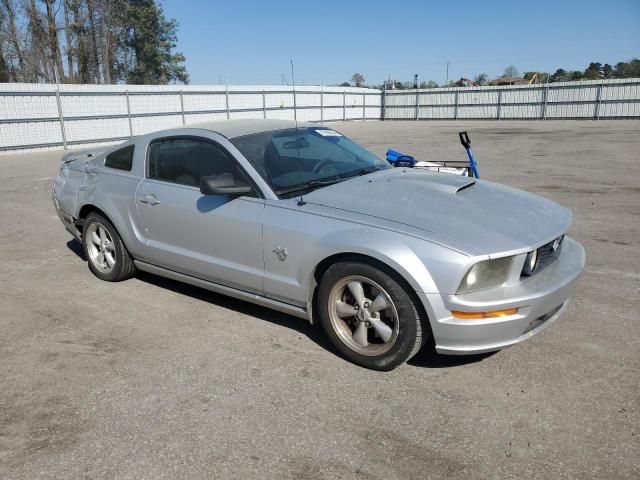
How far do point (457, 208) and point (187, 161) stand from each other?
217 cm

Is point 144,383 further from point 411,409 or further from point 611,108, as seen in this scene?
point 611,108

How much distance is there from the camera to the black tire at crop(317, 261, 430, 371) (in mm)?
2934

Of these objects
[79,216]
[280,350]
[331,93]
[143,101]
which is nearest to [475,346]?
[280,350]

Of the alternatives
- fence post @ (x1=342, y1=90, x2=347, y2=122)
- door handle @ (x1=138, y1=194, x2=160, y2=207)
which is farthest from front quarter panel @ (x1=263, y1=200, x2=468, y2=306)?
fence post @ (x1=342, y1=90, x2=347, y2=122)

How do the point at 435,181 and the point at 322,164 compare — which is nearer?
the point at 435,181

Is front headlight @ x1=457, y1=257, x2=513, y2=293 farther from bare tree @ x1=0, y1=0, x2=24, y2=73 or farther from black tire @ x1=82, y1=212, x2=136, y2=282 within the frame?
bare tree @ x1=0, y1=0, x2=24, y2=73

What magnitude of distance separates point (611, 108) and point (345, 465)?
34.6 metres

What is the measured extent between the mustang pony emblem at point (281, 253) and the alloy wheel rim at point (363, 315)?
41 cm

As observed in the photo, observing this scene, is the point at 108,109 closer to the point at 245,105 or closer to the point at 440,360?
the point at 245,105

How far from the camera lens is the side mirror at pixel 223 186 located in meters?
3.46

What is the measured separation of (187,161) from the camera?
13.5ft

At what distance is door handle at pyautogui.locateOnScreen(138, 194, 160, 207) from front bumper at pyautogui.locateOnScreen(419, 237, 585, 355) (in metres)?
2.42

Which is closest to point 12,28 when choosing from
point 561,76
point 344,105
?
point 344,105

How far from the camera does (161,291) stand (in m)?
4.67
